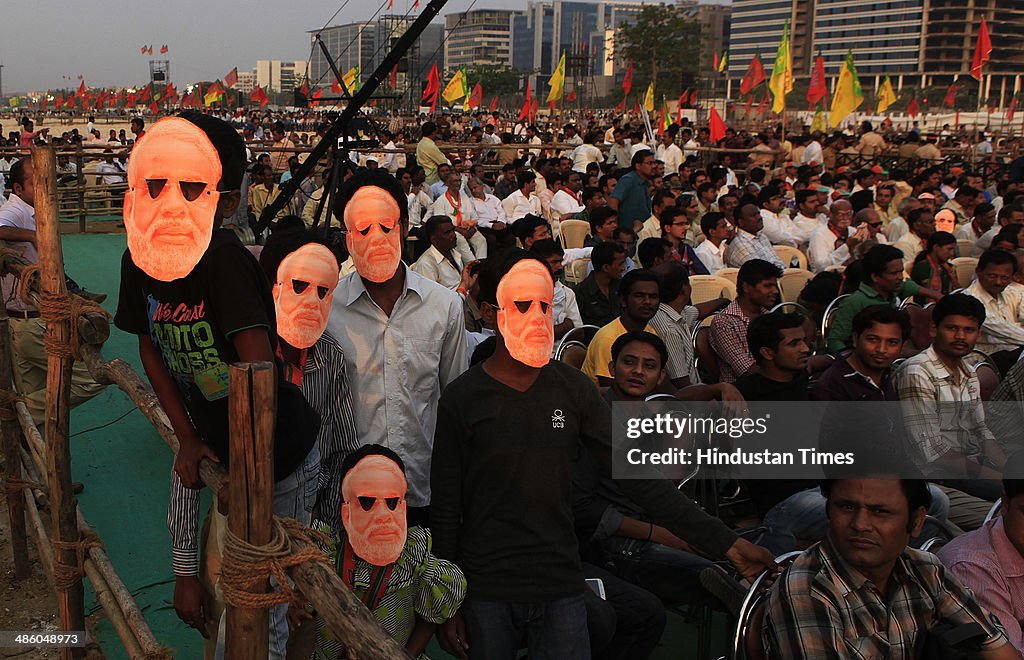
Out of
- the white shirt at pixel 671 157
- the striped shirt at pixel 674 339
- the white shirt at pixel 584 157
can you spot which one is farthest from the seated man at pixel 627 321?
the white shirt at pixel 671 157

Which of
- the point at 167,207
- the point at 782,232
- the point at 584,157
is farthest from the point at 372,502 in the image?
the point at 584,157

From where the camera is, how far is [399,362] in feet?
9.12

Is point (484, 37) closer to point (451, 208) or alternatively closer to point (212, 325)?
point (451, 208)

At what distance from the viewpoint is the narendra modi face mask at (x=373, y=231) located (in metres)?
2.75

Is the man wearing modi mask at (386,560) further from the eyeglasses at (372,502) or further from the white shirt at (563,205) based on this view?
the white shirt at (563,205)

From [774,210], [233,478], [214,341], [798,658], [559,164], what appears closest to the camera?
[233,478]

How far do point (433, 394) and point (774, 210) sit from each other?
6620 mm

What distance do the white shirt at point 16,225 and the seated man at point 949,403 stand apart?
4048mm

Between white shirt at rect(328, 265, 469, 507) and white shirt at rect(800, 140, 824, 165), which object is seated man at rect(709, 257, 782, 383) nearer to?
white shirt at rect(328, 265, 469, 507)

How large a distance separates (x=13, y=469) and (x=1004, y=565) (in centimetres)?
366

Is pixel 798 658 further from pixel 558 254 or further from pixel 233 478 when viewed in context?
pixel 558 254

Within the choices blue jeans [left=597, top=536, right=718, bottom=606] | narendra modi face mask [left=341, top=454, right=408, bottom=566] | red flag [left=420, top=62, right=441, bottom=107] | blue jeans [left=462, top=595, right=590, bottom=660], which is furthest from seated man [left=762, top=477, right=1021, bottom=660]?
red flag [left=420, top=62, right=441, bottom=107]

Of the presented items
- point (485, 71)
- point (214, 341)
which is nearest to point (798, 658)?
point (214, 341)

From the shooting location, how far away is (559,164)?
500 inches
